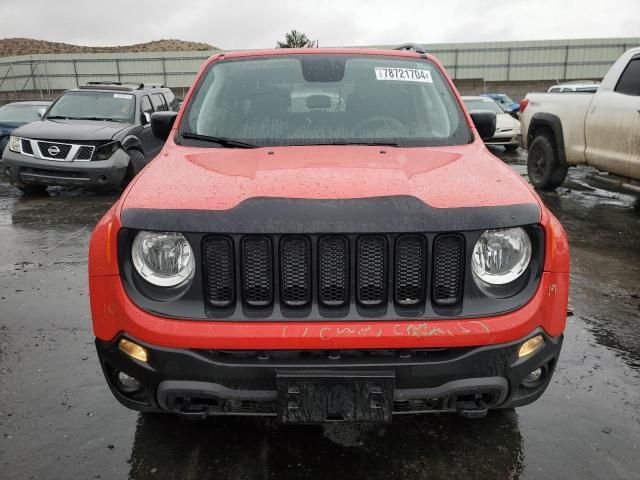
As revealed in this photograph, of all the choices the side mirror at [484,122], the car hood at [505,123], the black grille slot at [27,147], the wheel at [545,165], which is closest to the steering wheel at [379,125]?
the side mirror at [484,122]

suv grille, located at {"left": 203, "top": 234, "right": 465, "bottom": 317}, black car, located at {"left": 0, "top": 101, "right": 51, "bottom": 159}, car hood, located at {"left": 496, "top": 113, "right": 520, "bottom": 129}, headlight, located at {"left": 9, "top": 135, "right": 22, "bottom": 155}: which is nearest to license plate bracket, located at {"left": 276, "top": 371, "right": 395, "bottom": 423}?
suv grille, located at {"left": 203, "top": 234, "right": 465, "bottom": 317}

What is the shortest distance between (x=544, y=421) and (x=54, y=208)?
7275 millimetres

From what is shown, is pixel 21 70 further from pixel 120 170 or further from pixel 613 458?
pixel 613 458

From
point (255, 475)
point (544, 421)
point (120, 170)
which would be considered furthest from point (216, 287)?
point (120, 170)

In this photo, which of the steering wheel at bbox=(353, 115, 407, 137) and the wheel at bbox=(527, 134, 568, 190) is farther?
the wheel at bbox=(527, 134, 568, 190)

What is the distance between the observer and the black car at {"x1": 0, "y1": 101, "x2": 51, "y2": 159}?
1105 cm

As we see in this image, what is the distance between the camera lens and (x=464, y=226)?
1.96 m

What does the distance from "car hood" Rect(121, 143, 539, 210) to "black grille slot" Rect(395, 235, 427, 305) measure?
0.16m

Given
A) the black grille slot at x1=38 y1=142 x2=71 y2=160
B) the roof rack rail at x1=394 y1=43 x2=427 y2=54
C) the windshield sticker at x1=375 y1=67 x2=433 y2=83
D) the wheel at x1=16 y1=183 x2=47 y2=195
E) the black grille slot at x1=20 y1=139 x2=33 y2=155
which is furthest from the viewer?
the wheel at x1=16 y1=183 x2=47 y2=195

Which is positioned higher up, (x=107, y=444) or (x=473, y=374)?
(x=473, y=374)

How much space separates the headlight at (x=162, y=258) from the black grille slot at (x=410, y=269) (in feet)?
2.48

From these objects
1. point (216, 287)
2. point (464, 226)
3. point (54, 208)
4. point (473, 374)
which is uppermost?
point (464, 226)

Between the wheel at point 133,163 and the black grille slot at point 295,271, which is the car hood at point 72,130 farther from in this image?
the black grille slot at point 295,271

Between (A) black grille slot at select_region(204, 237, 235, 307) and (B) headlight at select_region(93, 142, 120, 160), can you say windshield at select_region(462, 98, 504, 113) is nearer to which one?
(B) headlight at select_region(93, 142, 120, 160)
